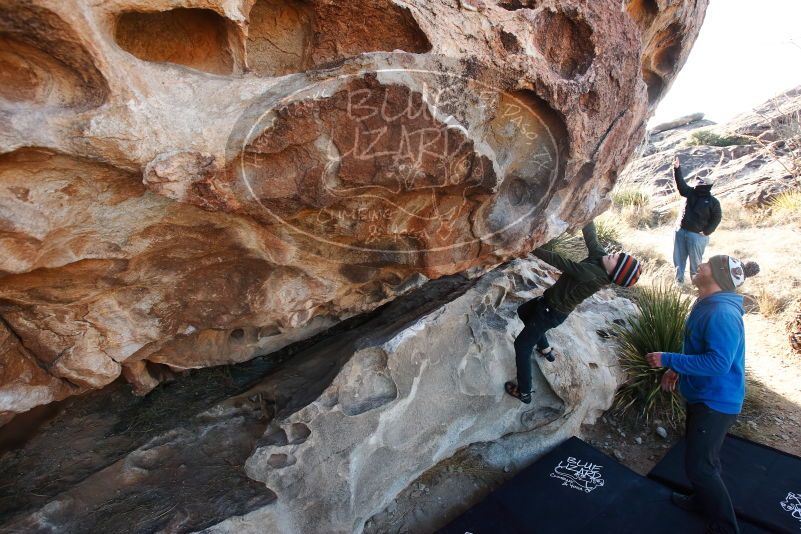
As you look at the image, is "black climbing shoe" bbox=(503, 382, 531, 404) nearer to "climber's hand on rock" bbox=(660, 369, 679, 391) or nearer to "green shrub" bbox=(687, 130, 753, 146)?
"climber's hand on rock" bbox=(660, 369, 679, 391)

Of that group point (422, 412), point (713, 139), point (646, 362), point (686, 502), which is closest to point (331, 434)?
point (422, 412)

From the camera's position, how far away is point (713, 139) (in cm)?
1307

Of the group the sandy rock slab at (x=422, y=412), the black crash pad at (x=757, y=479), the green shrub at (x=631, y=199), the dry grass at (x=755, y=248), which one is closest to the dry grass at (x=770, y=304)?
the dry grass at (x=755, y=248)

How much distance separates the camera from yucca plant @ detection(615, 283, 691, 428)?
4102 mm

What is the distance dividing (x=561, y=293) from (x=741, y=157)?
37.7ft

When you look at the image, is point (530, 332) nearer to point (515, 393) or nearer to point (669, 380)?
point (515, 393)

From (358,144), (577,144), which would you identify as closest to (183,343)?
(358,144)

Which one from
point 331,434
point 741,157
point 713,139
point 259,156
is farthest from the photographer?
point 713,139

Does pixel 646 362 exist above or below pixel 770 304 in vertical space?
below

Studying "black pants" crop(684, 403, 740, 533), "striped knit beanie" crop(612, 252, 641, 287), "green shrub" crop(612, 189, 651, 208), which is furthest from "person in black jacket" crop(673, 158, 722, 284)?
"green shrub" crop(612, 189, 651, 208)

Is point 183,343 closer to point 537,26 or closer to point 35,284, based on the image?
point 35,284

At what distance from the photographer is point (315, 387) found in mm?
3023

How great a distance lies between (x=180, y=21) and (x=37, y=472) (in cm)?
260

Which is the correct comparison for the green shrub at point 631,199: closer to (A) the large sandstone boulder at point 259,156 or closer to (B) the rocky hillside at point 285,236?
(B) the rocky hillside at point 285,236
